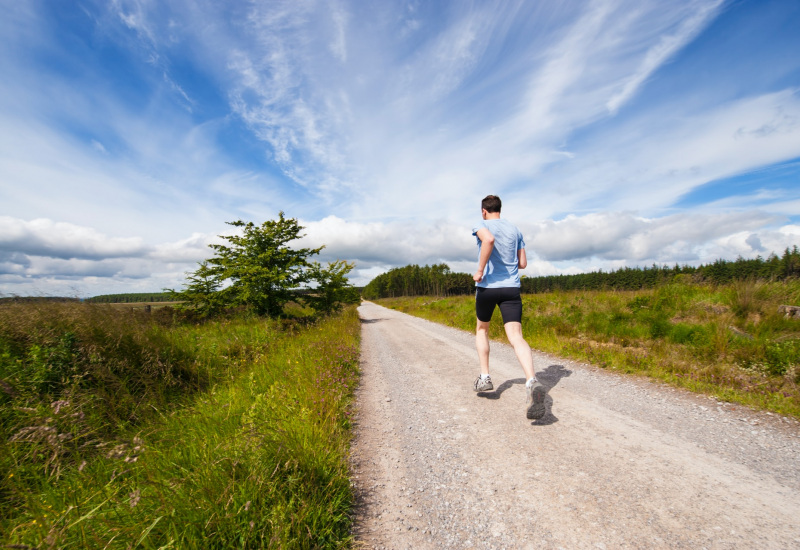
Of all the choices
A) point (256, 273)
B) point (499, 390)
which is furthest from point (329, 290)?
point (499, 390)

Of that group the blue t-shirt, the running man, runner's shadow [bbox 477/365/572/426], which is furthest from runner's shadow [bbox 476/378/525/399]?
the blue t-shirt

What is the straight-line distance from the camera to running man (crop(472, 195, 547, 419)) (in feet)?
12.2

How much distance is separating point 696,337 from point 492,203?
5022 millimetres

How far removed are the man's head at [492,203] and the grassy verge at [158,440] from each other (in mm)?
3216

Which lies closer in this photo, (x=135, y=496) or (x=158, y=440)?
(x=135, y=496)

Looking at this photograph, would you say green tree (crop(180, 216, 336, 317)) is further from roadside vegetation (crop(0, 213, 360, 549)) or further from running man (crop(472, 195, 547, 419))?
running man (crop(472, 195, 547, 419))

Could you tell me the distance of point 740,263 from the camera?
33594mm

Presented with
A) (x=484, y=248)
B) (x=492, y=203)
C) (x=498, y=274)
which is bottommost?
(x=498, y=274)

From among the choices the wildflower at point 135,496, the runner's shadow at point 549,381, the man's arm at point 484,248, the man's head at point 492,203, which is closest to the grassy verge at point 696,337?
the runner's shadow at point 549,381

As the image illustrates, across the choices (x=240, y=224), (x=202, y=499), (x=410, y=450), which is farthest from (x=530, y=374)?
(x=240, y=224)

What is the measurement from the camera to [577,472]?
2439mm

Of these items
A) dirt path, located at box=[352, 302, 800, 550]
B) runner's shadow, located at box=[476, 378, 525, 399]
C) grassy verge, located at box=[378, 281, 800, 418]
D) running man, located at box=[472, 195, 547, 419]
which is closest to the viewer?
dirt path, located at box=[352, 302, 800, 550]

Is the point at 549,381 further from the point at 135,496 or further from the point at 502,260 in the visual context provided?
the point at 135,496

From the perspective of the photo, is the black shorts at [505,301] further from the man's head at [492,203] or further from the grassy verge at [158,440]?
the grassy verge at [158,440]
